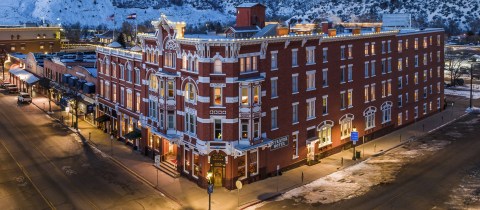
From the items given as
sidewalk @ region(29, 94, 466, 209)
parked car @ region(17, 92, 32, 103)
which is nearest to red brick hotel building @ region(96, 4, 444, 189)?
sidewalk @ region(29, 94, 466, 209)

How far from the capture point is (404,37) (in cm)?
6956

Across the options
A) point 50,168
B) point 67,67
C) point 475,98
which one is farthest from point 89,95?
point 475,98

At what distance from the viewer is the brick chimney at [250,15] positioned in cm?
5303

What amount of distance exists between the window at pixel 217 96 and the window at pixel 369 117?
24187mm

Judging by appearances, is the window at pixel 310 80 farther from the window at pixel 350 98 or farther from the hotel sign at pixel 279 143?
the window at pixel 350 98

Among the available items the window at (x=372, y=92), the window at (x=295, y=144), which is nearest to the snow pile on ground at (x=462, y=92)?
the window at (x=372, y=92)

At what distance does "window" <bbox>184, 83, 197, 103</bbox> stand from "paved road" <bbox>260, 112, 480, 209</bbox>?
11.9 m

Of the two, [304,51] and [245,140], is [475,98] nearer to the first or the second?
[304,51]

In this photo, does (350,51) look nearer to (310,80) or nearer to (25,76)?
(310,80)

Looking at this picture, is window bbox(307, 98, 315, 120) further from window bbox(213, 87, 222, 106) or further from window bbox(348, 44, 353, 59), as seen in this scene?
window bbox(213, 87, 222, 106)

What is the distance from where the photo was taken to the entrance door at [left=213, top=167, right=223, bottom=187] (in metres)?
46.5

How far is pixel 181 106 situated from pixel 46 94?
56984 millimetres

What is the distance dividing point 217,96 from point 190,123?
4.26m

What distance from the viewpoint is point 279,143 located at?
4997 cm
